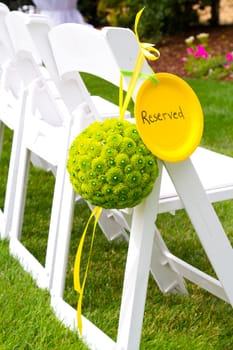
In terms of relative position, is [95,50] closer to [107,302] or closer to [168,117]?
[168,117]

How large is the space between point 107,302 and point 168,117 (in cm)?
102

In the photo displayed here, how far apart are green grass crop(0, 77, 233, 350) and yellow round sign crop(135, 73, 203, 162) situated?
76 cm

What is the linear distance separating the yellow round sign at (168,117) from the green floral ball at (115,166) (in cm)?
4

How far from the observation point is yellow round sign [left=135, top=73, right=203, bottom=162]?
5.19 feet

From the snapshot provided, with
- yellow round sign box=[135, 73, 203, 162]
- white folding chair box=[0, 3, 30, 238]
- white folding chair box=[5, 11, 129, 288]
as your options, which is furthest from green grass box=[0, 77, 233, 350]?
yellow round sign box=[135, 73, 203, 162]

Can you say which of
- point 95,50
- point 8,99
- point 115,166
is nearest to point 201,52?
point 8,99

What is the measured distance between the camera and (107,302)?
7.93 ft

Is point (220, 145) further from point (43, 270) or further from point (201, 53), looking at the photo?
point (201, 53)

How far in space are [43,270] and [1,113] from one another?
83 centimetres

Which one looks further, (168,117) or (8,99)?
(8,99)


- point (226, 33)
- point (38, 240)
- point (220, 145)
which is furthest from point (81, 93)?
point (226, 33)

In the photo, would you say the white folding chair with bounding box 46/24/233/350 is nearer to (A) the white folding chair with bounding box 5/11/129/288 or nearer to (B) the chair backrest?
(B) the chair backrest

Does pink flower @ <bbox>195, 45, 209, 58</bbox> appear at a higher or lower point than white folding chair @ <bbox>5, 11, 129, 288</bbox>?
lower

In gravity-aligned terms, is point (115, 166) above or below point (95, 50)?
below
